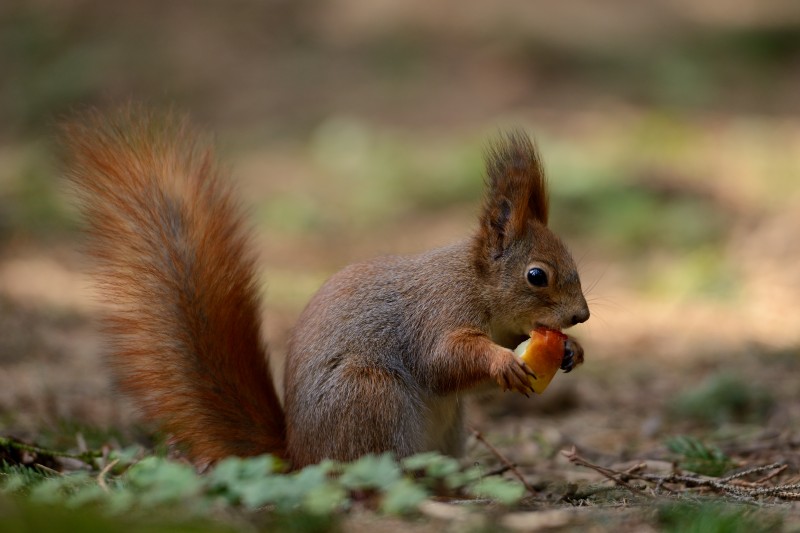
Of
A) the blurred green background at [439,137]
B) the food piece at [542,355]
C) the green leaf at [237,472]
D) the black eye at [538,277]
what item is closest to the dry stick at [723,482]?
the food piece at [542,355]

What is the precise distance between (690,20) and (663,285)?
6193 mm

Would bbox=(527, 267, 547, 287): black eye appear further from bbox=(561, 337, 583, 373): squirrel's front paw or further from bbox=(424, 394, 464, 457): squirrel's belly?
bbox=(424, 394, 464, 457): squirrel's belly

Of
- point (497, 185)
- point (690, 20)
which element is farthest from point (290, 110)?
point (497, 185)

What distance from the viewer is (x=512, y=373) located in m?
2.51

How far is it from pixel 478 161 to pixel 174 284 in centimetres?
536

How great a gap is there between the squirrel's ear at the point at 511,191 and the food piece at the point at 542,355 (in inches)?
13.7

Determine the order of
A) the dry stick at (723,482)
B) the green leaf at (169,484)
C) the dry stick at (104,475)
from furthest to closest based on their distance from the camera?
the dry stick at (723,482) → the dry stick at (104,475) → the green leaf at (169,484)

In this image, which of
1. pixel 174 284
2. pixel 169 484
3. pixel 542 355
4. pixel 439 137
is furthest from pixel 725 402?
pixel 439 137

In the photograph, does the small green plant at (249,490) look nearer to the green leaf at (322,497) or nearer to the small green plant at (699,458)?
the green leaf at (322,497)

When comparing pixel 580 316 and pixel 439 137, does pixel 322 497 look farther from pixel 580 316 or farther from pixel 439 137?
pixel 439 137

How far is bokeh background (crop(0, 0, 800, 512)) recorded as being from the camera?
13.5ft

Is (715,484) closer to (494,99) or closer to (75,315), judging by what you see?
(75,315)

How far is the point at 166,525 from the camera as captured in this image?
1.62m

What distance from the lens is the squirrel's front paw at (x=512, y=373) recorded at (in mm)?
2512
